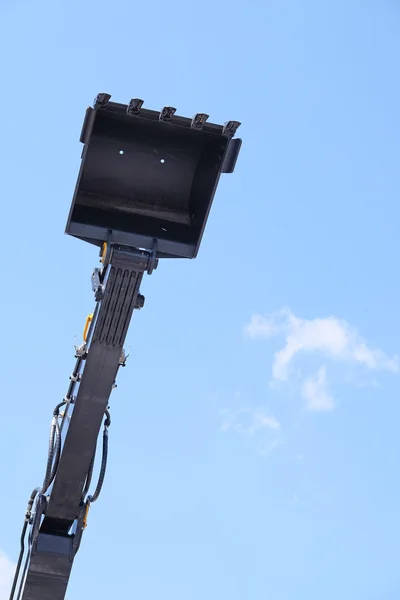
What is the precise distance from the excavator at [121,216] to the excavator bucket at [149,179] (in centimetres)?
1

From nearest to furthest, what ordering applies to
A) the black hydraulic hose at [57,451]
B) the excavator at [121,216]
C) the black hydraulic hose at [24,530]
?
1. the excavator at [121,216]
2. the black hydraulic hose at [57,451]
3. the black hydraulic hose at [24,530]

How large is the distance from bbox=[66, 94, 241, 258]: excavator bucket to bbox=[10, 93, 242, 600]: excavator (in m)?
A: 0.01

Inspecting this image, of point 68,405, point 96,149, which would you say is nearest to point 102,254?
point 96,149

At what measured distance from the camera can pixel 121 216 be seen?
966cm

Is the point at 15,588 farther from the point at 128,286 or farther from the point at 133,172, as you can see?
the point at 133,172

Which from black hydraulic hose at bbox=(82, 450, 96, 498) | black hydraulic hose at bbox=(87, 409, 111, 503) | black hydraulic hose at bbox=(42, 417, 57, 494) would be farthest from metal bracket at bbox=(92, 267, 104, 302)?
black hydraulic hose at bbox=(82, 450, 96, 498)

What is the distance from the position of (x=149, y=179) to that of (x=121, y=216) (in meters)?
0.52

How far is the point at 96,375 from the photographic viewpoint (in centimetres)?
970

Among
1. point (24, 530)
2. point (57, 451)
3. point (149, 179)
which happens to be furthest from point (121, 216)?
point (24, 530)

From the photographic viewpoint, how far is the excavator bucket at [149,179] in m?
9.19

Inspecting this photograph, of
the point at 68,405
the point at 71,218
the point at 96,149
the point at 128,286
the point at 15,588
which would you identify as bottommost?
the point at 15,588

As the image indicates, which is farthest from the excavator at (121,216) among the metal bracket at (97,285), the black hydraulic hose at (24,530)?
the black hydraulic hose at (24,530)

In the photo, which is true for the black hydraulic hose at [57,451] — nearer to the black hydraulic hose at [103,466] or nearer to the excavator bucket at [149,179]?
the black hydraulic hose at [103,466]

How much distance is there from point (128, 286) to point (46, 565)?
12.7 feet
